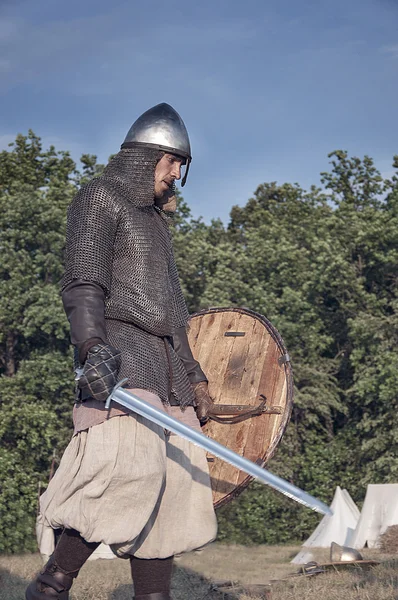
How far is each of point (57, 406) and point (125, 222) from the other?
1561cm

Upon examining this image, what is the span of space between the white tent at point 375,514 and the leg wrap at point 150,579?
451 inches

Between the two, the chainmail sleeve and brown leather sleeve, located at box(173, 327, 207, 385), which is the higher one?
the chainmail sleeve

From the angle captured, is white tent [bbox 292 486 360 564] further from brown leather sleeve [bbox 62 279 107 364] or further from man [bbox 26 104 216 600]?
brown leather sleeve [bbox 62 279 107 364]

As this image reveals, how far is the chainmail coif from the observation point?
328 cm

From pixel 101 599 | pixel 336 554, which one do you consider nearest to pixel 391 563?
pixel 336 554

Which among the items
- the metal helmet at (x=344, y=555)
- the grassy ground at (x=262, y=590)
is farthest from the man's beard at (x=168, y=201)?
the metal helmet at (x=344, y=555)

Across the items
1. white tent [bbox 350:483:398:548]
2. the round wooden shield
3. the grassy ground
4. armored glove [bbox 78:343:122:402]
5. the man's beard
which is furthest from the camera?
white tent [bbox 350:483:398:548]

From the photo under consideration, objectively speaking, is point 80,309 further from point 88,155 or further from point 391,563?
point 88,155

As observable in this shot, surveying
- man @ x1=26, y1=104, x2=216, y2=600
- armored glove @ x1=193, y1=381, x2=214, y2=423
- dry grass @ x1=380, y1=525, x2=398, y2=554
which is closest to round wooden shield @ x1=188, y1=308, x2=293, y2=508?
armored glove @ x1=193, y1=381, x2=214, y2=423

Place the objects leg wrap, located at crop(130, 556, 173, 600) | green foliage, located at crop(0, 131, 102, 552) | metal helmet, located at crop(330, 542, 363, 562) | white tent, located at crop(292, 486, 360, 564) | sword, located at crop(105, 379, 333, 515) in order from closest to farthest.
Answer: sword, located at crop(105, 379, 333, 515)
leg wrap, located at crop(130, 556, 173, 600)
metal helmet, located at crop(330, 542, 363, 562)
white tent, located at crop(292, 486, 360, 564)
green foliage, located at crop(0, 131, 102, 552)

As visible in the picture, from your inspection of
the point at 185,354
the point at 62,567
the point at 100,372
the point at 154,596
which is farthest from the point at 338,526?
the point at 100,372

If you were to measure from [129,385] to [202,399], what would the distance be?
678mm

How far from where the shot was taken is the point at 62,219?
19.5 m

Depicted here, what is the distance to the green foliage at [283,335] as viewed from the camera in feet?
59.9
